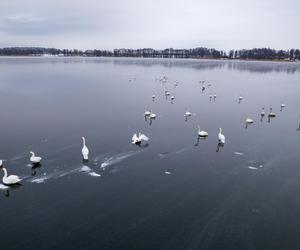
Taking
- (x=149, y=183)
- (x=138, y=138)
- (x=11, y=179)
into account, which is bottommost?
(x=149, y=183)

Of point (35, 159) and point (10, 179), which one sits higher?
point (35, 159)

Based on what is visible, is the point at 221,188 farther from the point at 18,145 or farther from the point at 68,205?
the point at 18,145

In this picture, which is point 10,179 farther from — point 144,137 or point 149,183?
point 144,137

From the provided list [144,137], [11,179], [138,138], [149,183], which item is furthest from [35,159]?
[144,137]

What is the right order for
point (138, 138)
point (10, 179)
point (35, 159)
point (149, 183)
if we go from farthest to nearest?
1. point (138, 138)
2. point (35, 159)
3. point (149, 183)
4. point (10, 179)

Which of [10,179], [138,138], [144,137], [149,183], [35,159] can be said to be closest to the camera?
[10,179]

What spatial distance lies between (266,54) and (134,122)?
599 ft

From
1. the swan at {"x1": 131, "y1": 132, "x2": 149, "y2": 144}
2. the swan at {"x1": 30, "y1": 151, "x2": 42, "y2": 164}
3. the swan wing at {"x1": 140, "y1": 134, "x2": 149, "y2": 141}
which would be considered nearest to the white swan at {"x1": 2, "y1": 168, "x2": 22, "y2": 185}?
the swan at {"x1": 30, "y1": 151, "x2": 42, "y2": 164}

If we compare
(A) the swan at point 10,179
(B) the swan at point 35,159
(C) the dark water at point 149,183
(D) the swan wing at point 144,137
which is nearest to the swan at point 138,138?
(D) the swan wing at point 144,137

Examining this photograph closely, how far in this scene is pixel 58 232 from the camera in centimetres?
1164

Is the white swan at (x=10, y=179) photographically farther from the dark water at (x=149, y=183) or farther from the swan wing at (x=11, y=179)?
the dark water at (x=149, y=183)

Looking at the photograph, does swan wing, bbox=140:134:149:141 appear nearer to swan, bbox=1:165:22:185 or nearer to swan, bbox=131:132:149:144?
swan, bbox=131:132:149:144

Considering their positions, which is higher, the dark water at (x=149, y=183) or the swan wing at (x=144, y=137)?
the swan wing at (x=144, y=137)

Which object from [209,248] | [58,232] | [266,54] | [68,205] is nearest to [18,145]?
[68,205]
